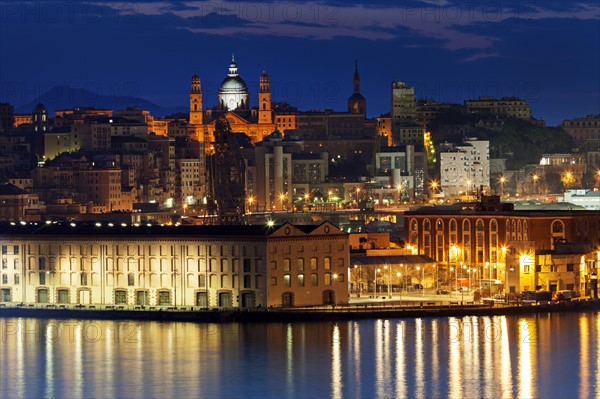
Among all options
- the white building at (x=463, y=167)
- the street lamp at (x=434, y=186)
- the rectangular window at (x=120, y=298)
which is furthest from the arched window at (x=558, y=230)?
the white building at (x=463, y=167)

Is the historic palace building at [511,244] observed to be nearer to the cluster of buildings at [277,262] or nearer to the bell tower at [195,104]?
the cluster of buildings at [277,262]

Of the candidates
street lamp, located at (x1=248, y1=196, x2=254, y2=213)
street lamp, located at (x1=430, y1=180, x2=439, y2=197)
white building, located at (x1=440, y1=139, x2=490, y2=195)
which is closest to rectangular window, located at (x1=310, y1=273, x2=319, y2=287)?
street lamp, located at (x1=248, y1=196, x2=254, y2=213)

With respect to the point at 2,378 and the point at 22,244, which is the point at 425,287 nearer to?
the point at 22,244

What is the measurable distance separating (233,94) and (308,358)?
60323 millimetres

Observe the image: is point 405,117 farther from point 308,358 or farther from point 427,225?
point 308,358

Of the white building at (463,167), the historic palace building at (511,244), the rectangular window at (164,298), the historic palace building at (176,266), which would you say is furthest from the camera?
the white building at (463,167)

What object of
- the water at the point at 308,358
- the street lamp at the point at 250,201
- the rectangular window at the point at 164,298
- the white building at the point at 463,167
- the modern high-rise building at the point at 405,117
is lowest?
the water at the point at 308,358

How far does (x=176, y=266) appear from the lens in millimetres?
48750

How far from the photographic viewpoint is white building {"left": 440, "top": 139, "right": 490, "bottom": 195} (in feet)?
299

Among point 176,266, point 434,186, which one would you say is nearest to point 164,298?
point 176,266

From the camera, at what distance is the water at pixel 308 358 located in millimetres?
38031

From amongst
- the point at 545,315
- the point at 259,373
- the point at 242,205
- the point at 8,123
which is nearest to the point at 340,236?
the point at 545,315

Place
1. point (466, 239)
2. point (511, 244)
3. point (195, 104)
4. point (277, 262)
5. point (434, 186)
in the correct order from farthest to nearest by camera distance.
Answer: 1. point (195, 104)
2. point (434, 186)
3. point (466, 239)
4. point (511, 244)
5. point (277, 262)

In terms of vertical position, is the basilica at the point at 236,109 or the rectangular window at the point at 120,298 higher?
the basilica at the point at 236,109
